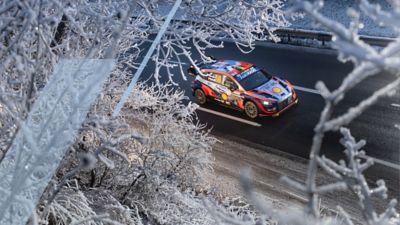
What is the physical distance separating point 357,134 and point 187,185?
4.73 m

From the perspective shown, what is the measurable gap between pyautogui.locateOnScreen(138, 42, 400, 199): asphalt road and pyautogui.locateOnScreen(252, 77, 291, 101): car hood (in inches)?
21.5

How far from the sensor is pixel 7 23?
11.9 ft

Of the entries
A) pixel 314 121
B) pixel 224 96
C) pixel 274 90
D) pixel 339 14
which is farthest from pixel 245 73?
pixel 339 14

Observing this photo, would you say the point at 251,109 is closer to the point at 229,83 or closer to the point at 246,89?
the point at 246,89

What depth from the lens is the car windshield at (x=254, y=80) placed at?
40.1 ft

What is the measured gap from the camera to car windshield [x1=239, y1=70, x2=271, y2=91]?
1221 cm

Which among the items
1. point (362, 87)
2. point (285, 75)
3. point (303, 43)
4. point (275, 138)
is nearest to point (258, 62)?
point (285, 75)

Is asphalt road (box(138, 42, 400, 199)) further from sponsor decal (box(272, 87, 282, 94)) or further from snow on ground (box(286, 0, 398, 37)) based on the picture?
snow on ground (box(286, 0, 398, 37))

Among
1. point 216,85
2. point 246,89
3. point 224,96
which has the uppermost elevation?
point 246,89

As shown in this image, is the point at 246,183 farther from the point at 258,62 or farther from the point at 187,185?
the point at 258,62

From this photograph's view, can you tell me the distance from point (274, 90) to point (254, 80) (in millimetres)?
657

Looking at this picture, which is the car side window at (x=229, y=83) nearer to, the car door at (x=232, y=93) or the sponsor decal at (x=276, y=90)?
the car door at (x=232, y=93)

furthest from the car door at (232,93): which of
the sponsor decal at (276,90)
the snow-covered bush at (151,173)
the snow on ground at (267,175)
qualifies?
the snow-covered bush at (151,173)

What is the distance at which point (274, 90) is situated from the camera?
1205 cm
